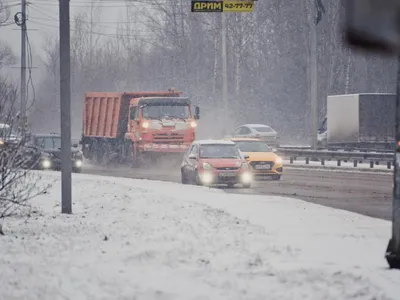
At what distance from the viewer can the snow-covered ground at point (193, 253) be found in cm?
816

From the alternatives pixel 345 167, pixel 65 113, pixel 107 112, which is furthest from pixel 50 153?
pixel 65 113

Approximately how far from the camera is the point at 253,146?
1196 inches

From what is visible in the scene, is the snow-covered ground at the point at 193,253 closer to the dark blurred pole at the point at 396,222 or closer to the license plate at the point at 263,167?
the dark blurred pole at the point at 396,222

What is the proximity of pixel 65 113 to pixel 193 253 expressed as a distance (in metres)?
5.52

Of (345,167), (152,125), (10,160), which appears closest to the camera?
(10,160)

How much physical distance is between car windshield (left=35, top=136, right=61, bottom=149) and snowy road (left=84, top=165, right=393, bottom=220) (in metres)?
2.59

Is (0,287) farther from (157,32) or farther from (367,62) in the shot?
(157,32)

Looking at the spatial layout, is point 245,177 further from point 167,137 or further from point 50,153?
point 50,153

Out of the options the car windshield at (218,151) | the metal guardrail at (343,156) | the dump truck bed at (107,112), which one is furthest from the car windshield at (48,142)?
the metal guardrail at (343,156)

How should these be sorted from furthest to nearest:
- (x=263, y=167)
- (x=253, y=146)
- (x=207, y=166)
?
1. (x=253, y=146)
2. (x=263, y=167)
3. (x=207, y=166)

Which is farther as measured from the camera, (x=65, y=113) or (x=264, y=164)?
(x=264, y=164)

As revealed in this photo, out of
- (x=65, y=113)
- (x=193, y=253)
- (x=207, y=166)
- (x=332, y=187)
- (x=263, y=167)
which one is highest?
(x=65, y=113)

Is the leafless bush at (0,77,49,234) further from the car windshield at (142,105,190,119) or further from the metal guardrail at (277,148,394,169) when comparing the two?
the metal guardrail at (277,148,394,169)

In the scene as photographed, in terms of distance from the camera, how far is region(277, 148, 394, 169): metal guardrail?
35.4 metres
